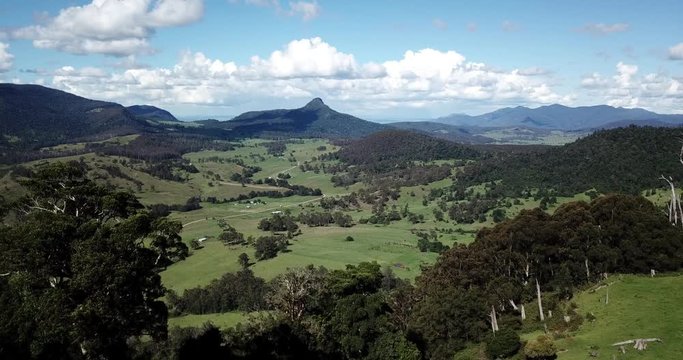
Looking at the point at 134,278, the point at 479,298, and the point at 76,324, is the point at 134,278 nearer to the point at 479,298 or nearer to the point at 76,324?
the point at 76,324

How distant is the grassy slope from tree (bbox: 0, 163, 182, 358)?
30.0 metres

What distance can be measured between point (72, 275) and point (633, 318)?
39.2m

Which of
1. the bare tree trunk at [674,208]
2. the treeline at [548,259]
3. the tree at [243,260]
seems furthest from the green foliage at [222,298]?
the bare tree trunk at [674,208]

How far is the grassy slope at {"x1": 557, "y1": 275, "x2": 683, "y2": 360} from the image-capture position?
35.3m

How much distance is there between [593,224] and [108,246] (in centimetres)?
5296

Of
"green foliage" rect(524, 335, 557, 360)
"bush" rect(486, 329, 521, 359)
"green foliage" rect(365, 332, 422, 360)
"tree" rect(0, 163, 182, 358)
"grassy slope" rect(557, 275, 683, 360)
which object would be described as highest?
"tree" rect(0, 163, 182, 358)

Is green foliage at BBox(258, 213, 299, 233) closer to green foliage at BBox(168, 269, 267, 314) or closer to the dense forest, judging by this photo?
green foliage at BBox(168, 269, 267, 314)

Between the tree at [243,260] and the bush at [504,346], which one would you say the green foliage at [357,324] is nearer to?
the bush at [504,346]

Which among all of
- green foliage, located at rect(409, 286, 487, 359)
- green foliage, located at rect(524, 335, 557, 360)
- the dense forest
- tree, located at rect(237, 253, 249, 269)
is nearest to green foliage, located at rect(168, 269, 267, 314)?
tree, located at rect(237, 253, 249, 269)

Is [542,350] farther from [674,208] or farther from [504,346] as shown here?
[674,208]

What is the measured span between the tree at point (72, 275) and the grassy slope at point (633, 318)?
3005 cm

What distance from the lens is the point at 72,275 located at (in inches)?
894

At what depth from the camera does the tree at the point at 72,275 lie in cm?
2162

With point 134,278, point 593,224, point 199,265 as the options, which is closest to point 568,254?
point 593,224
